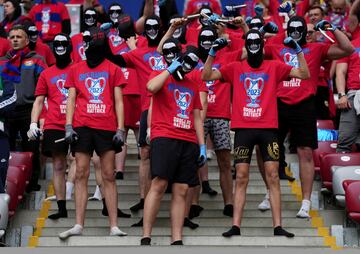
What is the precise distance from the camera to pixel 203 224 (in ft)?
36.6

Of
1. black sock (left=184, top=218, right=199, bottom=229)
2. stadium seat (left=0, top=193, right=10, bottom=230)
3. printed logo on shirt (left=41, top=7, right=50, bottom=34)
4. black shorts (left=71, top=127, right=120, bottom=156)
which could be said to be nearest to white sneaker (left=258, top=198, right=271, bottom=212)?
black sock (left=184, top=218, right=199, bottom=229)

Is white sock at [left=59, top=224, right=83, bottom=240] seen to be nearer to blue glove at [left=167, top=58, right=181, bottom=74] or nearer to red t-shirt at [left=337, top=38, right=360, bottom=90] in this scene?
blue glove at [left=167, top=58, right=181, bottom=74]

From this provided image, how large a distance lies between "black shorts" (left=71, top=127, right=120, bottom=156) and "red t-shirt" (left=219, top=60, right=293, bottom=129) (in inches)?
47.9

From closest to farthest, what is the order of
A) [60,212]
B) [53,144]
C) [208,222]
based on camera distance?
[208,222], [60,212], [53,144]

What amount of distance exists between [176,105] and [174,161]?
1.76 feet

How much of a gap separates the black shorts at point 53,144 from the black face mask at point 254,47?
2109 millimetres

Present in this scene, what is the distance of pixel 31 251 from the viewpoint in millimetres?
6336

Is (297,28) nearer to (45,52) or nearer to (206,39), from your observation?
(206,39)

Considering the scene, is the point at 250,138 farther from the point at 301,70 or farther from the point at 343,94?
the point at 343,94

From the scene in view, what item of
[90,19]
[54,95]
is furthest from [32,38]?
[54,95]

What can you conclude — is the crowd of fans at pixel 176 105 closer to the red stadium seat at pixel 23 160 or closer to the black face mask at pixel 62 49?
the black face mask at pixel 62 49

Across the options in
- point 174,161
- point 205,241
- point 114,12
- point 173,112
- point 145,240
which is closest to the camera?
point 145,240

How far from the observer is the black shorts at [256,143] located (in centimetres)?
1064

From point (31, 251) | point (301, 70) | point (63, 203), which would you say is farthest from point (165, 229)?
point (31, 251)
